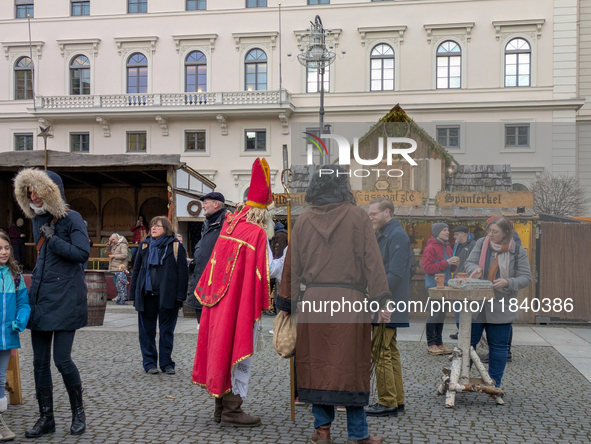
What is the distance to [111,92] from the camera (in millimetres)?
33250

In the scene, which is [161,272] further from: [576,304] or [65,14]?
[65,14]

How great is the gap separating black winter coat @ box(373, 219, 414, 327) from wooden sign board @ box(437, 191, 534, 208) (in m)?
6.80

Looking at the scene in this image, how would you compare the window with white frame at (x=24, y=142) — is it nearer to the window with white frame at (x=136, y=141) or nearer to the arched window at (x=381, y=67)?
the window with white frame at (x=136, y=141)

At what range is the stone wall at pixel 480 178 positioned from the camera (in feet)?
45.7

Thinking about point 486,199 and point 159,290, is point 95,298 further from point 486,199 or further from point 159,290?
point 486,199

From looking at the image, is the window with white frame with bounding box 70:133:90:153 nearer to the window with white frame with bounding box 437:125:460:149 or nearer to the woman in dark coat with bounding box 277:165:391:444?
the window with white frame with bounding box 437:125:460:149

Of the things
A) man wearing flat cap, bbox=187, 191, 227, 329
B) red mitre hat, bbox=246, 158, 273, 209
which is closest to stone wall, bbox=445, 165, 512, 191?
man wearing flat cap, bbox=187, 191, 227, 329

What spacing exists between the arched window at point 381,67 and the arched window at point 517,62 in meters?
5.80

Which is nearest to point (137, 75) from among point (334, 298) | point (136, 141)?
point (136, 141)

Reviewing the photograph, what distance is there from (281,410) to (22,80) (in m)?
33.9

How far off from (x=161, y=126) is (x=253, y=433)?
29.2m

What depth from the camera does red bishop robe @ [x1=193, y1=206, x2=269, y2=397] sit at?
186 inches

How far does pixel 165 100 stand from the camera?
31844mm

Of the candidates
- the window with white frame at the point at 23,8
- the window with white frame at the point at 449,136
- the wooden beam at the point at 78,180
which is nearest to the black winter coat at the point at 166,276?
the wooden beam at the point at 78,180
